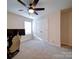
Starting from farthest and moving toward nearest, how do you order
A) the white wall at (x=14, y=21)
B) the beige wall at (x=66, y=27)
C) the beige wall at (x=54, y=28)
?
the beige wall at (x=66, y=27)
the white wall at (x=14, y=21)
the beige wall at (x=54, y=28)

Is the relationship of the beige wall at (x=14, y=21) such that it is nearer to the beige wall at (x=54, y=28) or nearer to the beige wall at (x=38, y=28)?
the beige wall at (x=38, y=28)

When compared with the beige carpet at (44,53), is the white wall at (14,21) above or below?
above

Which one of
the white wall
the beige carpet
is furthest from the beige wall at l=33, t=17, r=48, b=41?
the beige carpet

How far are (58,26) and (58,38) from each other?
75 cm

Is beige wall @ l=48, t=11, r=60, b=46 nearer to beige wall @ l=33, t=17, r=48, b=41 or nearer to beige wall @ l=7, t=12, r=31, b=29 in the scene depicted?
beige wall @ l=33, t=17, r=48, b=41

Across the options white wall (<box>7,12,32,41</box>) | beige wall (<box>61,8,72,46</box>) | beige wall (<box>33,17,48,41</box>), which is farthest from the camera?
beige wall (<box>33,17,48,41</box>)

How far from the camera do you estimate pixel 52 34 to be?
6.94 metres

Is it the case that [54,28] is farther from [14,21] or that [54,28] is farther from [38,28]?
[38,28]

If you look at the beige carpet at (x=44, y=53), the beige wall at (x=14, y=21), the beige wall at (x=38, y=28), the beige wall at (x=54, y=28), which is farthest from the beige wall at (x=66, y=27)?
the beige wall at (x=14, y=21)

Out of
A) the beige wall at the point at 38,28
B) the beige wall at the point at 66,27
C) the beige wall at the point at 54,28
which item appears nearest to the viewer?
the beige wall at the point at 54,28

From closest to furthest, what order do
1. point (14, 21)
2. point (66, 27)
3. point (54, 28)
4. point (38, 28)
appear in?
point (54, 28) → point (66, 27) → point (14, 21) → point (38, 28)

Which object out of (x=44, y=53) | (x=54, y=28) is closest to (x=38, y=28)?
(x=54, y=28)

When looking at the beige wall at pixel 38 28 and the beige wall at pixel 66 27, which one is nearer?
the beige wall at pixel 66 27
